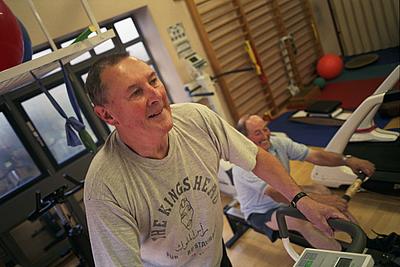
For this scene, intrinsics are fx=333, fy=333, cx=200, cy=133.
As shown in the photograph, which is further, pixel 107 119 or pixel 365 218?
pixel 365 218

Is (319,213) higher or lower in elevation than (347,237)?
higher

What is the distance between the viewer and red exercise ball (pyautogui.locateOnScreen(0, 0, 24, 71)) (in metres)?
1.26

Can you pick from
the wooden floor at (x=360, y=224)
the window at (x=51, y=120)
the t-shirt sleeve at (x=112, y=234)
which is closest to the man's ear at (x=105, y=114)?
the t-shirt sleeve at (x=112, y=234)

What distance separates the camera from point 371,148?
2582mm

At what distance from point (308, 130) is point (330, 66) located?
1.64 metres

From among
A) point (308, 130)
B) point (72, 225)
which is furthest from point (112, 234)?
point (308, 130)

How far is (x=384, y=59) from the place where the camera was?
482cm

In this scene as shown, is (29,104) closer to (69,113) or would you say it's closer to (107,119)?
(69,113)

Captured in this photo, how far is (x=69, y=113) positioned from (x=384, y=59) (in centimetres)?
434

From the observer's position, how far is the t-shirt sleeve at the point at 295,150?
216 centimetres

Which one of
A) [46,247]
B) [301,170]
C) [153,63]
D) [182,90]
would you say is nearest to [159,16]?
[153,63]

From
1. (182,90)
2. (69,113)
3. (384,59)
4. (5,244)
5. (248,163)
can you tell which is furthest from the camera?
(384,59)

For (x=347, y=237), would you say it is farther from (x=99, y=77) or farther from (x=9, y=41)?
(x=9, y=41)

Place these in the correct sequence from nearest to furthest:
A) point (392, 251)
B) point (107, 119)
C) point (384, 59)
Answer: point (107, 119)
point (392, 251)
point (384, 59)
